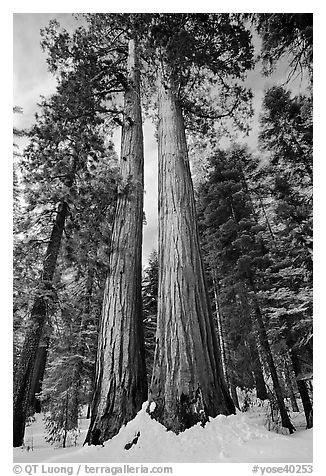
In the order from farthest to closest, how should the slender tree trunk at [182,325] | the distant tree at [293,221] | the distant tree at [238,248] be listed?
1. the distant tree at [238,248]
2. the distant tree at [293,221]
3. the slender tree trunk at [182,325]

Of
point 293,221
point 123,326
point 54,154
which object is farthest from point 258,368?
point 54,154

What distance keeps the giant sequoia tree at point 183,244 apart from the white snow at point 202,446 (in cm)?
9

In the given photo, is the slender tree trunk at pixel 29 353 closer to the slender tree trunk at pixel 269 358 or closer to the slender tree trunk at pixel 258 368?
the slender tree trunk at pixel 269 358

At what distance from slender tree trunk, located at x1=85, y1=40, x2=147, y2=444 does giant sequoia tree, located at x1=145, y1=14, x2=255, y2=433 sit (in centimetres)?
32

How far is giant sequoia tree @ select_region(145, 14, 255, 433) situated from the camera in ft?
6.79

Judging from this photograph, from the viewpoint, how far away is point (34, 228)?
561cm

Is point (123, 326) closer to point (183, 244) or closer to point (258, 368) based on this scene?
point (183, 244)

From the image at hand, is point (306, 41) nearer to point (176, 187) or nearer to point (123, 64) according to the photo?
point (176, 187)

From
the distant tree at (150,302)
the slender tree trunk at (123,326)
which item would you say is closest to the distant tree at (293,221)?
the slender tree trunk at (123,326)

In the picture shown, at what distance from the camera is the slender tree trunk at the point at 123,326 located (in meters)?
2.26

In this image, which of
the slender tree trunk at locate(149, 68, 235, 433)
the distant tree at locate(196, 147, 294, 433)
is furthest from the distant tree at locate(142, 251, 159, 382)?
the slender tree trunk at locate(149, 68, 235, 433)

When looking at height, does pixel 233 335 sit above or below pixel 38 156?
below
